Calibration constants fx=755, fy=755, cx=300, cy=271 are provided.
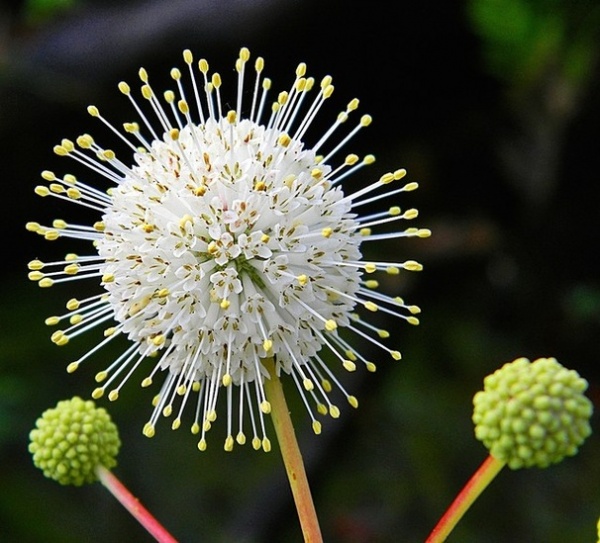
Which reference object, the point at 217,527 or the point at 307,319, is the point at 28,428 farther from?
the point at 307,319

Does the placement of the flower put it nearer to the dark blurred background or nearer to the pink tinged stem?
the pink tinged stem

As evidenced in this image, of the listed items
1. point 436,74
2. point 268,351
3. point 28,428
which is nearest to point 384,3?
point 436,74

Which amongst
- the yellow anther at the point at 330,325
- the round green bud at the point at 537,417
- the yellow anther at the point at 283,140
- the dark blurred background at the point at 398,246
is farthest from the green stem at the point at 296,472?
the dark blurred background at the point at 398,246

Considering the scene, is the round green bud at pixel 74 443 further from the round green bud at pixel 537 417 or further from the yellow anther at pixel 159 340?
the round green bud at pixel 537 417

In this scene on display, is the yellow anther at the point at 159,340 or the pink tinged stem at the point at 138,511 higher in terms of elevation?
the yellow anther at the point at 159,340

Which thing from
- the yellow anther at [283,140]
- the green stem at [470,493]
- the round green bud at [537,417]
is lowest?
the green stem at [470,493]

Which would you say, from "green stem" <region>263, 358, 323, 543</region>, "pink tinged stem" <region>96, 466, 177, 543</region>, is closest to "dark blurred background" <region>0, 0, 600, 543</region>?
"pink tinged stem" <region>96, 466, 177, 543</region>
